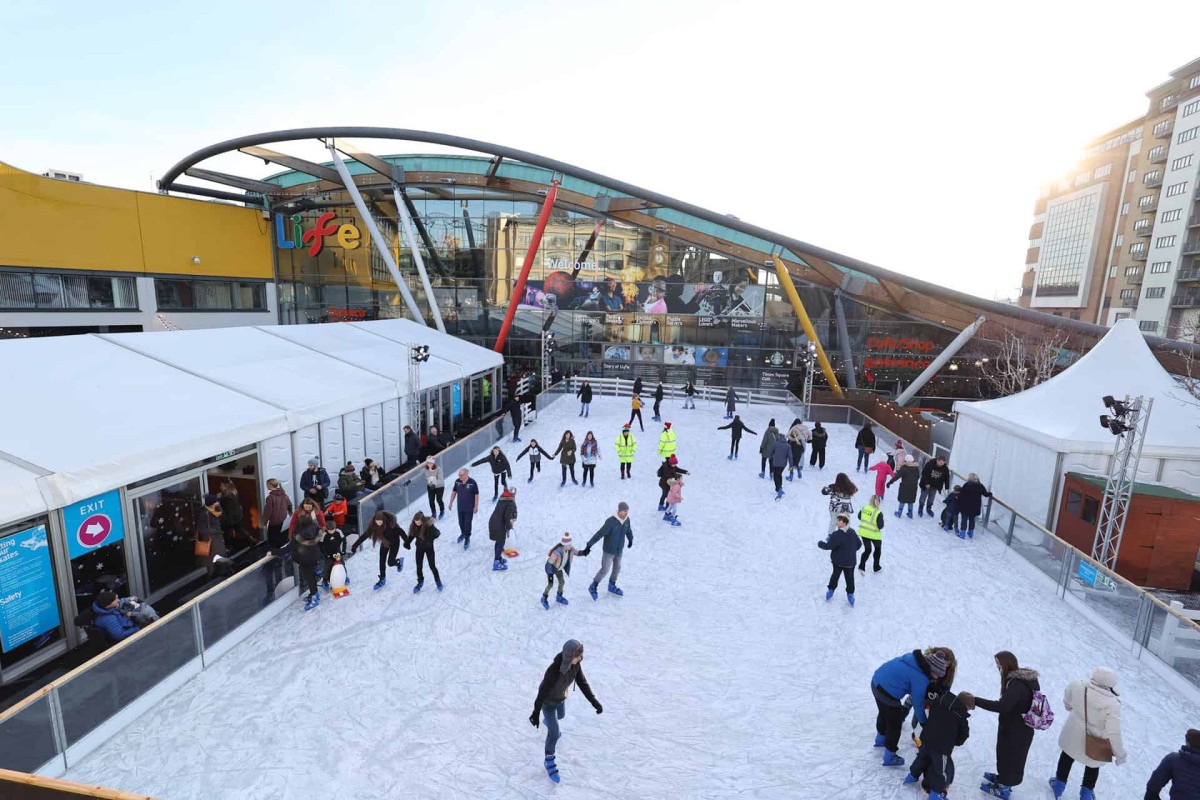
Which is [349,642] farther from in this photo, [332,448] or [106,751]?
[332,448]

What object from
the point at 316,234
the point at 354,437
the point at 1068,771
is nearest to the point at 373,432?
the point at 354,437

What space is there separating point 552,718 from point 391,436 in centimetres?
1010

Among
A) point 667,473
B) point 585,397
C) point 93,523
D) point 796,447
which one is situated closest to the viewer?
point 93,523

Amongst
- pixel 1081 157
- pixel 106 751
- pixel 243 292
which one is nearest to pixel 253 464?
pixel 106 751

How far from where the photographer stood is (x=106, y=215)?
69.5ft

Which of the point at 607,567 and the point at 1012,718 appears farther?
the point at 607,567

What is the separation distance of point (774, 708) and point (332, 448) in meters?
9.13

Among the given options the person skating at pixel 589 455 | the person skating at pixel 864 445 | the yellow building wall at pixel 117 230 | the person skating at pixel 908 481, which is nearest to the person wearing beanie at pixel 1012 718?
the person skating at pixel 908 481

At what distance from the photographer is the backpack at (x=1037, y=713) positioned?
3.82 metres

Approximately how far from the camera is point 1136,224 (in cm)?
3950

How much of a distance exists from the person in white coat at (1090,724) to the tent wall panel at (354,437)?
11.4 metres

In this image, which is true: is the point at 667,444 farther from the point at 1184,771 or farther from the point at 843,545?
the point at 1184,771

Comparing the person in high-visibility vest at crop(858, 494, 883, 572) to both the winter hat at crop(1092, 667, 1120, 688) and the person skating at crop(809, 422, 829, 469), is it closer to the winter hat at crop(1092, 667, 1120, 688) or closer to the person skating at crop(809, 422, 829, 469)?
the winter hat at crop(1092, 667, 1120, 688)

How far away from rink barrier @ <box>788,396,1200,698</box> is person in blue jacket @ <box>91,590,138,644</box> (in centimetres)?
1059
